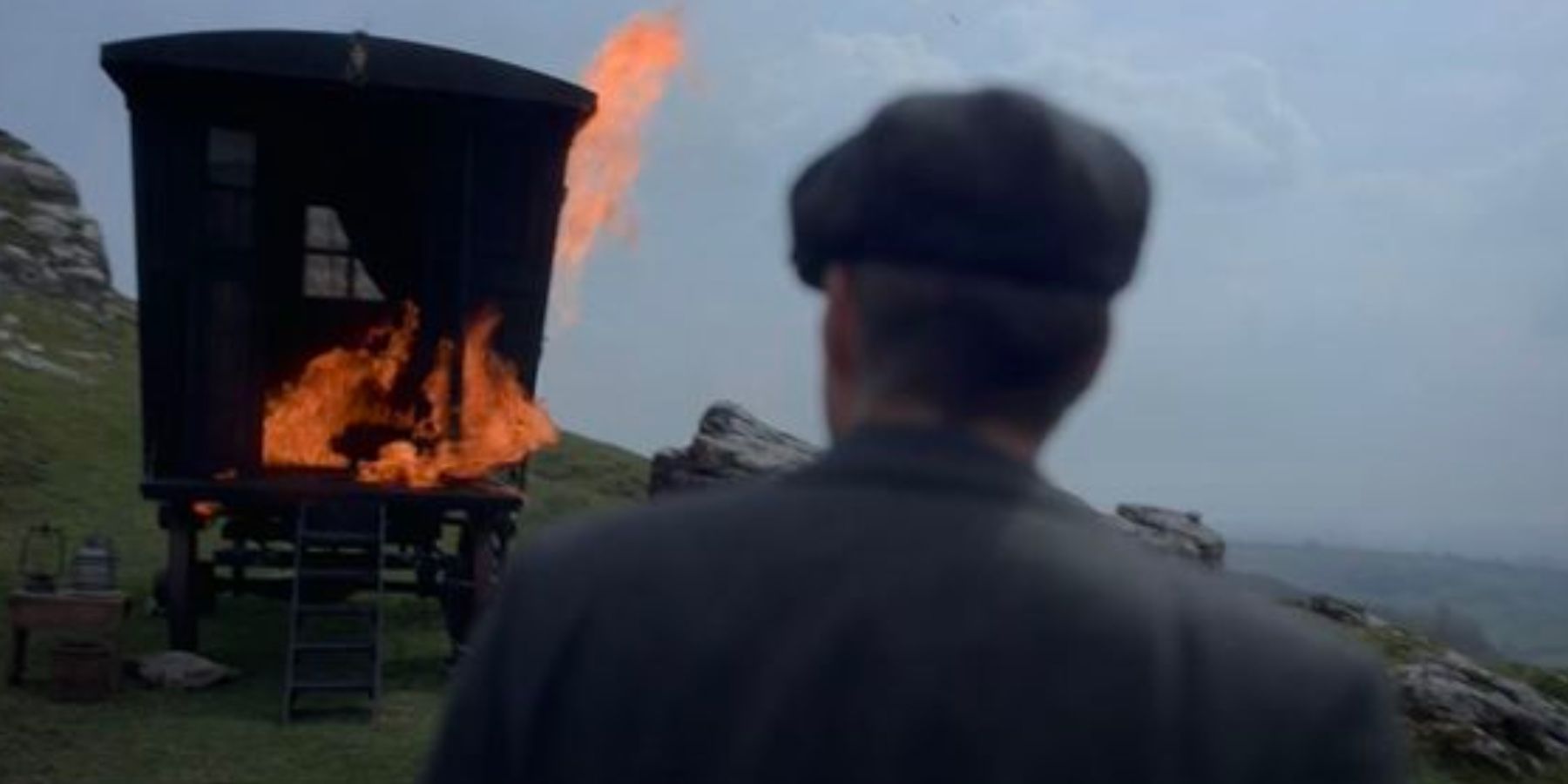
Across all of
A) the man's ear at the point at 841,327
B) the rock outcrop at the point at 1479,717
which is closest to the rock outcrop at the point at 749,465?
the rock outcrop at the point at 1479,717

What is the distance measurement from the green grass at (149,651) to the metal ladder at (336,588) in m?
0.24

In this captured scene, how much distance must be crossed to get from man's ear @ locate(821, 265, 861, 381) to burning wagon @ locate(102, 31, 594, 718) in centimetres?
1096

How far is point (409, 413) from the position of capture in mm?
14773

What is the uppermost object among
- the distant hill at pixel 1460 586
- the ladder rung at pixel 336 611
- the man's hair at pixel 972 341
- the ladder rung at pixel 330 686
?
the man's hair at pixel 972 341

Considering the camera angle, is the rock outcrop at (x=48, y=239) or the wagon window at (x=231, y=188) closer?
the wagon window at (x=231, y=188)

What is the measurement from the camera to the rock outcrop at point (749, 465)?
47.0 ft

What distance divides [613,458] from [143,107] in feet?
51.1

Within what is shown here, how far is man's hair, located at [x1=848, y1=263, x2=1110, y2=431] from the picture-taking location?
211 cm

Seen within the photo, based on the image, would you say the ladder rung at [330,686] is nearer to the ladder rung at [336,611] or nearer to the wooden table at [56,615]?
the ladder rung at [336,611]

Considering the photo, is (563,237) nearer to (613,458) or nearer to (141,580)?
(141,580)

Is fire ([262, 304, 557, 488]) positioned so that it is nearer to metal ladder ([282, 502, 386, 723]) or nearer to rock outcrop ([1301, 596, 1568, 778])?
metal ladder ([282, 502, 386, 723])

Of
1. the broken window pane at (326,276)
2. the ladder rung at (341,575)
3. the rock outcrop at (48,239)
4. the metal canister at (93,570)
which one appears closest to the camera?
the metal canister at (93,570)

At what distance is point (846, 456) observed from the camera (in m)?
2.14

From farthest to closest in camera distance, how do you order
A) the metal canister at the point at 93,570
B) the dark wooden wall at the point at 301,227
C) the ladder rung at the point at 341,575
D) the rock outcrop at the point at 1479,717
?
1. the dark wooden wall at the point at 301,227
2. the ladder rung at the point at 341,575
3. the metal canister at the point at 93,570
4. the rock outcrop at the point at 1479,717
